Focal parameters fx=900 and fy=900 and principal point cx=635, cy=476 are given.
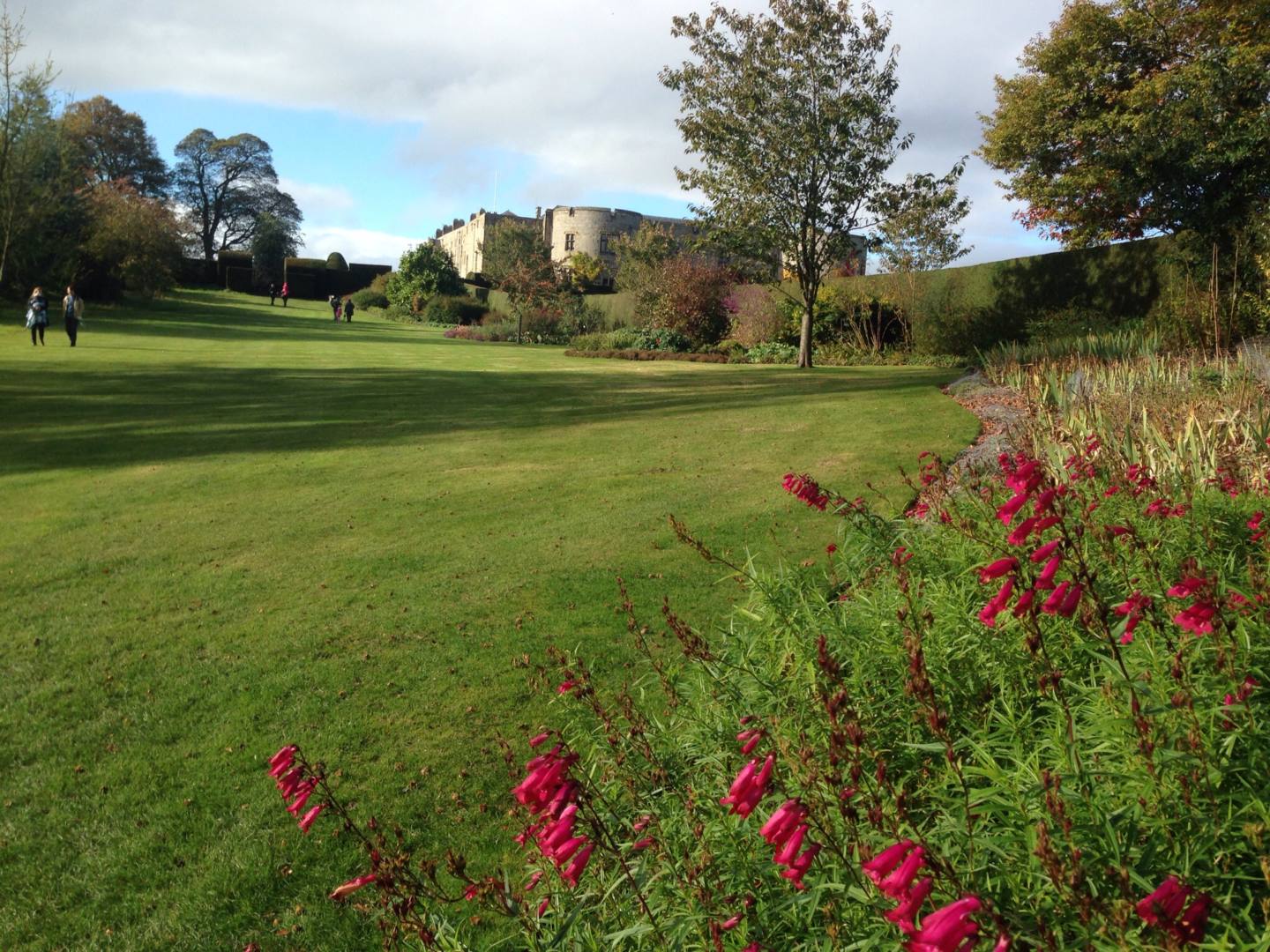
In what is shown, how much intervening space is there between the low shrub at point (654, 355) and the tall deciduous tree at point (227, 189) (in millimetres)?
64008

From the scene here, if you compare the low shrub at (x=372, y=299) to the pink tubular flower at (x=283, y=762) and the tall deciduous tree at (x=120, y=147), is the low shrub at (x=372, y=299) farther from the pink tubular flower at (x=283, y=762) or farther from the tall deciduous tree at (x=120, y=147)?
the pink tubular flower at (x=283, y=762)

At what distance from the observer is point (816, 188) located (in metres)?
19.0

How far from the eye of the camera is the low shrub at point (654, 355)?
25.0 m

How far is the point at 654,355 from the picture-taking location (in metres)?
26.5

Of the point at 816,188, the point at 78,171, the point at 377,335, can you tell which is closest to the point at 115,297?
the point at 78,171

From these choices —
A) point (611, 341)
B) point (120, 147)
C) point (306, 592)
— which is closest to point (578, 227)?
point (120, 147)

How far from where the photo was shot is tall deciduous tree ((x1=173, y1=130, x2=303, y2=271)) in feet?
273

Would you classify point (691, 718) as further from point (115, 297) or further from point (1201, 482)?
point (115, 297)

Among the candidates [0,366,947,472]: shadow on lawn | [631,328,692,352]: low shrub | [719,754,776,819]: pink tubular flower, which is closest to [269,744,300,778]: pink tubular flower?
[719,754,776,819]: pink tubular flower

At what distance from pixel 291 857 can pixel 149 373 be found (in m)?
18.0

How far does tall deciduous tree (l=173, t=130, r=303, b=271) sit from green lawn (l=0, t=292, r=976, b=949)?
78478mm

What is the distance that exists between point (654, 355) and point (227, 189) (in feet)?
245

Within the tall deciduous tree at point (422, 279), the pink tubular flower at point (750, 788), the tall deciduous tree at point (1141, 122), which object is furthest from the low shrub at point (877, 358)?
the tall deciduous tree at point (422, 279)

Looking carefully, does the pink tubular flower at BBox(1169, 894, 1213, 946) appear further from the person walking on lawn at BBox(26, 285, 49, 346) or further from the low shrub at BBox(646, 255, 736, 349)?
the person walking on lawn at BBox(26, 285, 49, 346)
